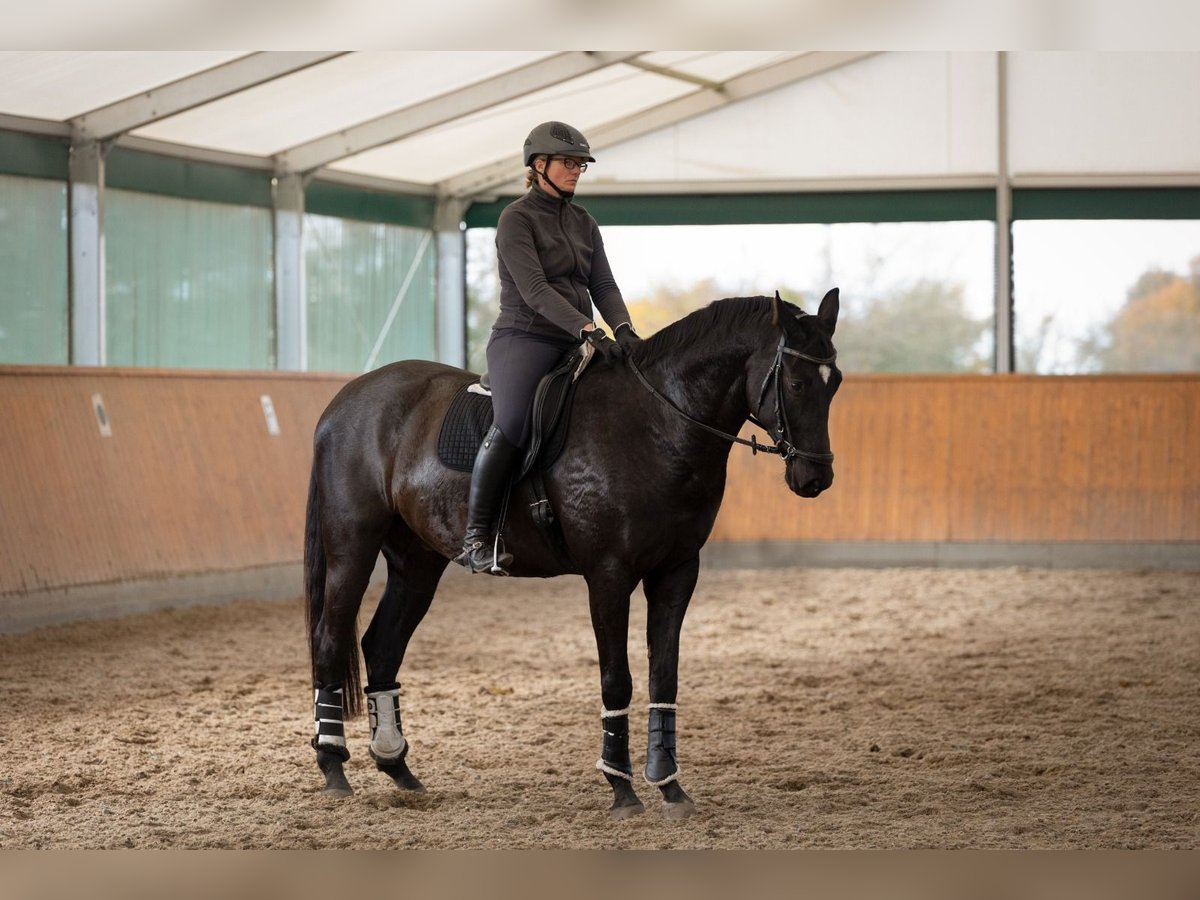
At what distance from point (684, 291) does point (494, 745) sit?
11.1 meters

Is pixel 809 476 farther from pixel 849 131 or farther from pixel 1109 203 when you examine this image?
pixel 1109 203

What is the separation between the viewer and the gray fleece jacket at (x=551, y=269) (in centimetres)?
458

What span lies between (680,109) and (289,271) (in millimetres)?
4954

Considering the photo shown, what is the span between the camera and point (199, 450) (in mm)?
9773

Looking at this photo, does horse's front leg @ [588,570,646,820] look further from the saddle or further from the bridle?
the bridle

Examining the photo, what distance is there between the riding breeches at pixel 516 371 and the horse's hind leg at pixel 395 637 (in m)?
0.88

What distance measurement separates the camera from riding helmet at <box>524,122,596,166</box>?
4672 mm

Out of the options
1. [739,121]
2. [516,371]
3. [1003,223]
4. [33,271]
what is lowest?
[516,371]

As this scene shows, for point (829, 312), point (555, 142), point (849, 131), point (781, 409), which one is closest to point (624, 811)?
point (781, 409)

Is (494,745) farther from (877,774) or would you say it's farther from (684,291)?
(684,291)

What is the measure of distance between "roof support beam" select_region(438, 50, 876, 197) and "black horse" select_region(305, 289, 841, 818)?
35.8 ft

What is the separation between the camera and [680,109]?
51.2 ft
